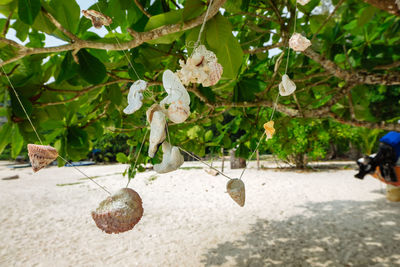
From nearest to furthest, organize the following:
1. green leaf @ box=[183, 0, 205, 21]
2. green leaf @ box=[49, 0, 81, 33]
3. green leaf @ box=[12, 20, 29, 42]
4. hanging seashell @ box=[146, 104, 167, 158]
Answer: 1. hanging seashell @ box=[146, 104, 167, 158]
2. green leaf @ box=[183, 0, 205, 21]
3. green leaf @ box=[49, 0, 81, 33]
4. green leaf @ box=[12, 20, 29, 42]

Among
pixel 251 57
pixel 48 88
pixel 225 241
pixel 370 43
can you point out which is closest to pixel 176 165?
pixel 48 88

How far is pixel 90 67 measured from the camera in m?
0.74

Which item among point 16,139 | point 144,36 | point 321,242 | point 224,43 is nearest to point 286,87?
point 224,43

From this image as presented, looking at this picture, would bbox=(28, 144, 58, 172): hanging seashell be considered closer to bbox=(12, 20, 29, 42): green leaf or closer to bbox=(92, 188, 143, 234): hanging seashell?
bbox=(92, 188, 143, 234): hanging seashell

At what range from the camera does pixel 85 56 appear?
0.73 m

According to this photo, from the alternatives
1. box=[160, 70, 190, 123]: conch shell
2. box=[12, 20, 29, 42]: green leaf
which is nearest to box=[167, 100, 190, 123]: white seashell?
box=[160, 70, 190, 123]: conch shell

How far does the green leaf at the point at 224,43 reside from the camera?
18.8 inches

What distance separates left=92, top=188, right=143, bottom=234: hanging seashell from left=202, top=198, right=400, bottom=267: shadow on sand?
101 inches

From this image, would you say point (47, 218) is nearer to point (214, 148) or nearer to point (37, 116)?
point (214, 148)

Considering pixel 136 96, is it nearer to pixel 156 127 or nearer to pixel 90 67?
pixel 156 127

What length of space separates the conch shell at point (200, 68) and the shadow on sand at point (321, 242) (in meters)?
2.65

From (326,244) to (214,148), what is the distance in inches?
74.1

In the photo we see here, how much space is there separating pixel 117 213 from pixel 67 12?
61 centimetres

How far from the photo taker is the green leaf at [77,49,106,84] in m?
0.72
